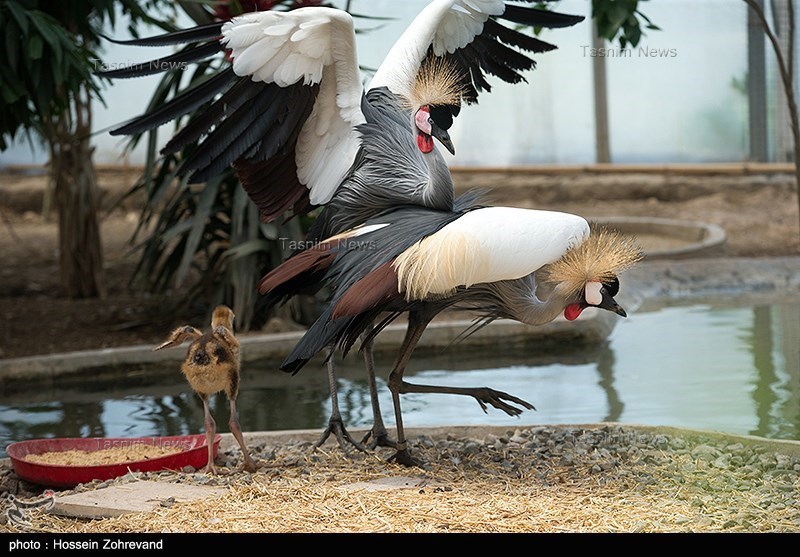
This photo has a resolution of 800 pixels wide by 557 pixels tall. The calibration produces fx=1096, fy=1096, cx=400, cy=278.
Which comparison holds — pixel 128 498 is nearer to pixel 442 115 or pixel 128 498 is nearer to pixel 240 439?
pixel 240 439

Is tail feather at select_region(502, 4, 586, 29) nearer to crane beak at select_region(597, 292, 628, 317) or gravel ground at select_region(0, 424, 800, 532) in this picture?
crane beak at select_region(597, 292, 628, 317)

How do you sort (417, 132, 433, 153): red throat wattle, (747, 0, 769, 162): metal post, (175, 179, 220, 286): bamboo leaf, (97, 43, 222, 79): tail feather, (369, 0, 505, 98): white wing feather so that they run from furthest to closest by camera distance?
(747, 0, 769, 162): metal post, (175, 179, 220, 286): bamboo leaf, (369, 0, 505, 98): white wing feather, (417, 132, 433, 153): red throat wattle, (97, 43, 222, 79): tail feather

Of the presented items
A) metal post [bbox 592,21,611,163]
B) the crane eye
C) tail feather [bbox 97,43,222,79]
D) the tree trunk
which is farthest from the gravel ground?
metal post [bbox 592,21,611,163]

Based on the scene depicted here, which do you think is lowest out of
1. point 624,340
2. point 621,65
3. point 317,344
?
point 624,340

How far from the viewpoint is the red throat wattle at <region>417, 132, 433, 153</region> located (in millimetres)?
4102

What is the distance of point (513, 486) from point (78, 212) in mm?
5241

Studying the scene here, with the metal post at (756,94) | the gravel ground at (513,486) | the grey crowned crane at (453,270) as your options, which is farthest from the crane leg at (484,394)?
the metal post at (756,94)

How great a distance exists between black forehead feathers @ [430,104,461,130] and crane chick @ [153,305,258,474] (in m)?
1.10

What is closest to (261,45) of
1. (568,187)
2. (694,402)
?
(694,402)

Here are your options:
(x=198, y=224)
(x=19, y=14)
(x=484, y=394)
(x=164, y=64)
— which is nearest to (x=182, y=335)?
(x=164, y=64)

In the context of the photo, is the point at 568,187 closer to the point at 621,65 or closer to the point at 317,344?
the point at 621,65

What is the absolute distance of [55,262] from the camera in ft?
32.1

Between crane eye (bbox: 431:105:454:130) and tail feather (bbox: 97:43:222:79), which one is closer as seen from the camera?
tail feather (bbox: 97:43:222:79)

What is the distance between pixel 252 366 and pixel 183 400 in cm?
50
